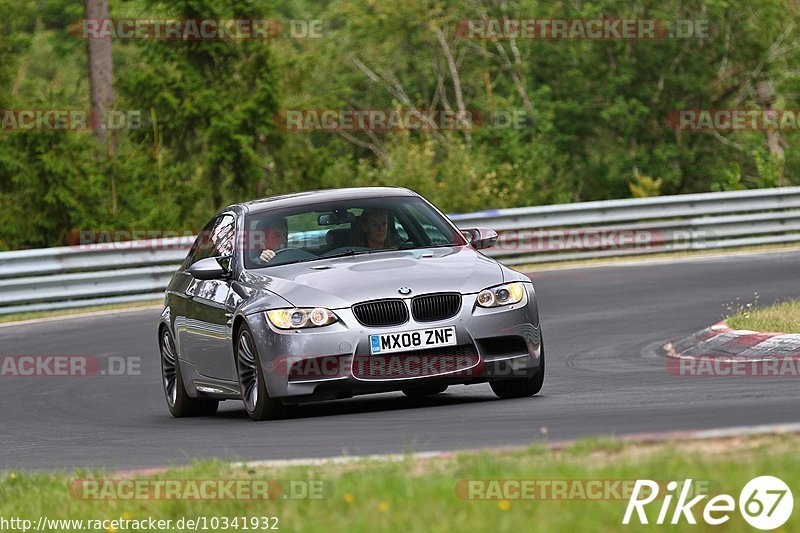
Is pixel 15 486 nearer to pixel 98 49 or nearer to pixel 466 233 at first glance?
pixel 466 233

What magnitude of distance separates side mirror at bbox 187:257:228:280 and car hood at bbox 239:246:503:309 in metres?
0.26

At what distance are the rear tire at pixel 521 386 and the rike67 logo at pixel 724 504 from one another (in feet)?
16.3

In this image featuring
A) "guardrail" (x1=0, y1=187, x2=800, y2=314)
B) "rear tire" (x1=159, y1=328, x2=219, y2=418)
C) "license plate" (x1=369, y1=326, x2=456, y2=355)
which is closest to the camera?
"license plate" (x1=369, y1=326, x2=456, y2=355)

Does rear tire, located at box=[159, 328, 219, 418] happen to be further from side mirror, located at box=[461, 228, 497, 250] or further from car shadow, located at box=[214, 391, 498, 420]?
side mirror, located at box=[461, 228, 497, 250]

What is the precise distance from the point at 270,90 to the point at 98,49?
170 inches

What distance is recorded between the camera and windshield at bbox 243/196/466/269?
11.0m

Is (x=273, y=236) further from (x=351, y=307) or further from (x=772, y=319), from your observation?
(x=772, y=319)

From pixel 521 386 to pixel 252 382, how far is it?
1844 millimetres

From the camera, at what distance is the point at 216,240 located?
11.9 m

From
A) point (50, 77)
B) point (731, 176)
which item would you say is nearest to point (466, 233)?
point (731, 176)

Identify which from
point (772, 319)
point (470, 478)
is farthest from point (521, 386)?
point (470, 478)

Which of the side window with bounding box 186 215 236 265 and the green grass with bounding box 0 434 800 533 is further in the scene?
the side window with bounding box 186 215 236 265

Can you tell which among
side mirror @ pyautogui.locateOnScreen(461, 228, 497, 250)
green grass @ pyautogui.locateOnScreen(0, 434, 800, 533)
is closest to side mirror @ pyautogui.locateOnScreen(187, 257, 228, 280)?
side mirror @ pyautogui.locateOnScreen(461, 228, 497, 250)

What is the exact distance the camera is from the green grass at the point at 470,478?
536cm
